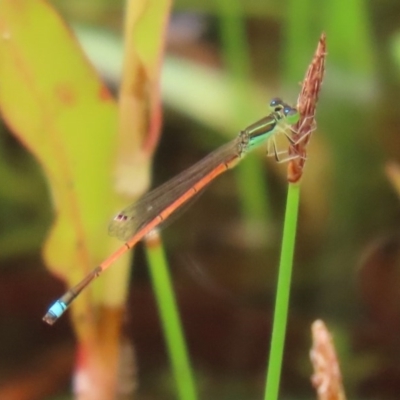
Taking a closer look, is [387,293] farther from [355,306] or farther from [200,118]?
[200,118]

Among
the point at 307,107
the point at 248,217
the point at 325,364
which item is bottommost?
the point at 325,364

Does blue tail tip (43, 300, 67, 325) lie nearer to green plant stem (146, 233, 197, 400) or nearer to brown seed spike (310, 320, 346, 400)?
green plant stem (146, 233, 197, 400)

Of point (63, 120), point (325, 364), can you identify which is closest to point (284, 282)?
point (325, 364)

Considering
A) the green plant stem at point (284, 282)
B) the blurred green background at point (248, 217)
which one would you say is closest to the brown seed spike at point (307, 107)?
the green plant stem at point (284, 282)

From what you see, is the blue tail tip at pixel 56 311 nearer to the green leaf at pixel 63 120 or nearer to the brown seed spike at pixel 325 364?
the green leaf at pixel 63 120

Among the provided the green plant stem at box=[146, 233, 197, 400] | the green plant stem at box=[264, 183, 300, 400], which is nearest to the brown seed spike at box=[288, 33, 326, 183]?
the green plant stem at box=[264, 183, 300, 400]

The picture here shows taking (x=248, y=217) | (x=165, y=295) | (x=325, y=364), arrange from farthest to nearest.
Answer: (x=248, y=217) < (x=165, y=295) < (x=325, y=364)

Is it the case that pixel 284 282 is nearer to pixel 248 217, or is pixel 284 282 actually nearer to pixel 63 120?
pixel 63 120
